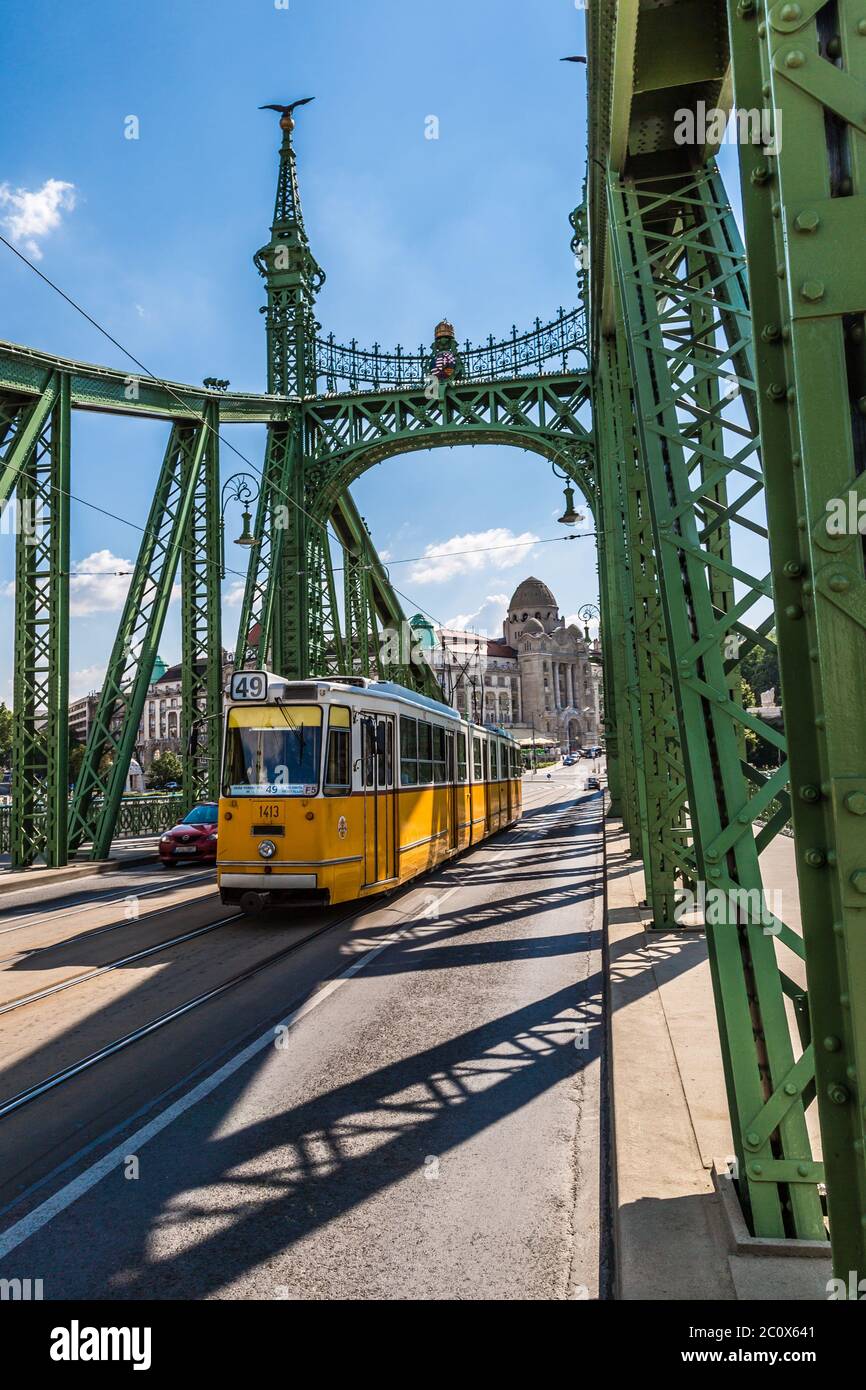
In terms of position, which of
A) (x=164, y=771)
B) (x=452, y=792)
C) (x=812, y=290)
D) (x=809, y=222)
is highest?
(x=164, y=771)

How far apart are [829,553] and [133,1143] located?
Result: 15.3 ft

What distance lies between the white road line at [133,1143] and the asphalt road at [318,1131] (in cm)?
2

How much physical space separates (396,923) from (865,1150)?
9871mm

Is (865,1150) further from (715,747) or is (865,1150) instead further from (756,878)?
(715,747)

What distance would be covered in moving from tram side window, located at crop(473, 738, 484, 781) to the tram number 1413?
1007 cm

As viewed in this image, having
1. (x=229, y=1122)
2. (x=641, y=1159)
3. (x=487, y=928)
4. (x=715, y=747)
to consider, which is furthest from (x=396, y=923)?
(x=715, y=747)

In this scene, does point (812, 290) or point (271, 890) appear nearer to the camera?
point (812, 290)

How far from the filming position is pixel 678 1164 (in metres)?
4.12

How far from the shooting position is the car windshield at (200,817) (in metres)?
20.8

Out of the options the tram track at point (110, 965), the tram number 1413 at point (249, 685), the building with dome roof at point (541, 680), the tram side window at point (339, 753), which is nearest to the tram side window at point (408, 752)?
the tram side window at point (339, 753)

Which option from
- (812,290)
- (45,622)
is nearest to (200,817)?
(45,622)

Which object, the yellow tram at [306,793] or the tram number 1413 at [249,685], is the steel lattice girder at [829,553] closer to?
the yellow tram at [306,793]

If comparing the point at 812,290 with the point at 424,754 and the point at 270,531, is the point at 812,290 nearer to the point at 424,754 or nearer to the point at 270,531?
the point at 424,754

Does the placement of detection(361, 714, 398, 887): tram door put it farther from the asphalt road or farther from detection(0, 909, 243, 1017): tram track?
the asphalt road
